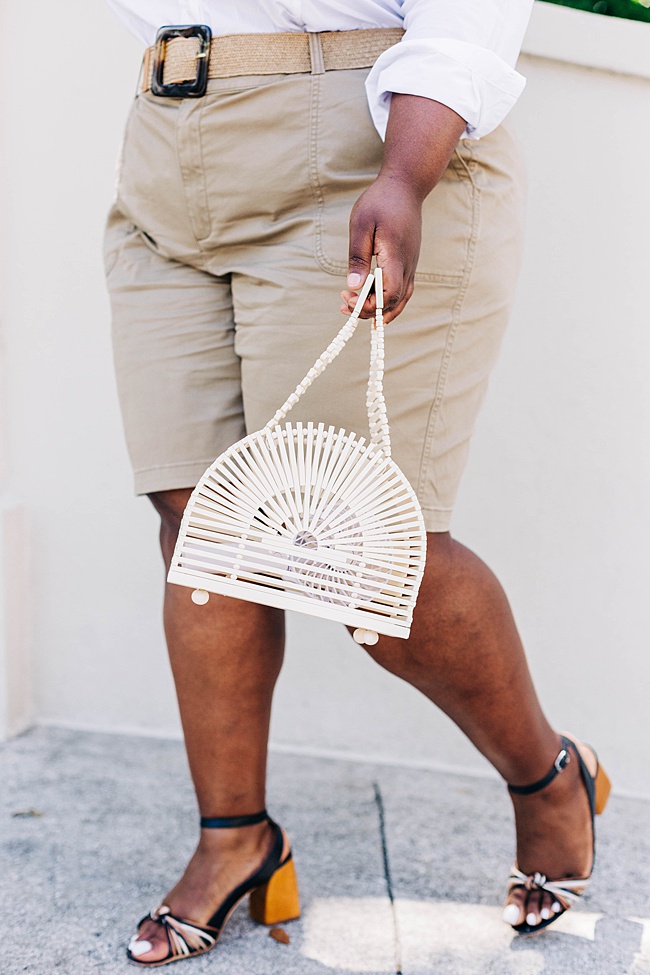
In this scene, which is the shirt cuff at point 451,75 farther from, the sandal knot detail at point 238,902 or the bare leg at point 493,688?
the sandal knot detail at point 238,902

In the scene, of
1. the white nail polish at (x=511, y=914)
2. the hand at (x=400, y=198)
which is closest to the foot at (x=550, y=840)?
the white nail polish at (x=511, y=914)

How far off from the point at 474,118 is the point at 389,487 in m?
0.45

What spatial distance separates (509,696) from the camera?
1.39m

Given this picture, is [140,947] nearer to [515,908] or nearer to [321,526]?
[515,908]

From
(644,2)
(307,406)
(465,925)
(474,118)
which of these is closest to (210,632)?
(307,406)

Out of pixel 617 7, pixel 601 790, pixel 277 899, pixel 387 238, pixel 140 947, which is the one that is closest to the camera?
pixel 387 238

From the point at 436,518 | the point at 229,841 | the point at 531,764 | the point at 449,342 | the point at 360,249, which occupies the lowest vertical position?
the point at 229,841

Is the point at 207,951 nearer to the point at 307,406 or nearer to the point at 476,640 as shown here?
the point at 476,640

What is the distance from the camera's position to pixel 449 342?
128 cm

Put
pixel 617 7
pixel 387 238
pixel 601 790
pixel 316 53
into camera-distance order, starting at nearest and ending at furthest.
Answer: pixel 387 238 → pixel 316 53 → pixel 601 790 → pixel 617 7

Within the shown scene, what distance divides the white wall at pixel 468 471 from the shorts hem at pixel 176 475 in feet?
2.42

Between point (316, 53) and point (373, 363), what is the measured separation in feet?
1.44

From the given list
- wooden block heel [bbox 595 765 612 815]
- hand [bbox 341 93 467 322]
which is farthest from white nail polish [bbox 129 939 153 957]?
hand [bbox 341 93 467 322]

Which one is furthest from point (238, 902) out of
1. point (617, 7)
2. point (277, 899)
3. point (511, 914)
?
point (617, 7)
